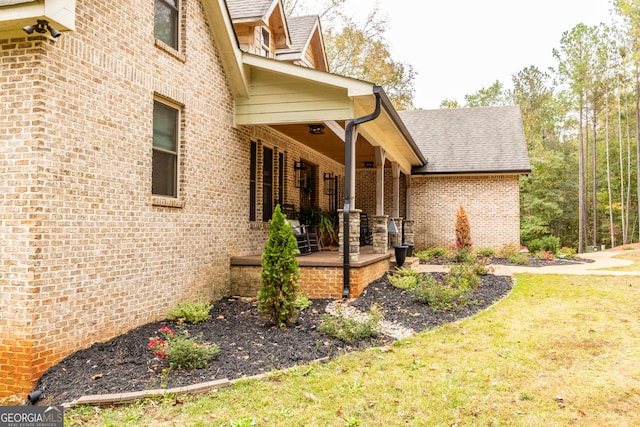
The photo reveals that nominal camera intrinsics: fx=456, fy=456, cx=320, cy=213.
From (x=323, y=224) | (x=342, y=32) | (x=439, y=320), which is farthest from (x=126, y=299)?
(x=342, y=32)

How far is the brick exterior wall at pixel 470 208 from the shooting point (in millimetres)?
16328

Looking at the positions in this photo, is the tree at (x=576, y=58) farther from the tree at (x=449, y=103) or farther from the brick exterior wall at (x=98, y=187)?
the brick exterior wall at (x=98, y=187)

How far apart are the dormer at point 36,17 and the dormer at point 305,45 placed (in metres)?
8.00

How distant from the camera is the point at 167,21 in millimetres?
7012

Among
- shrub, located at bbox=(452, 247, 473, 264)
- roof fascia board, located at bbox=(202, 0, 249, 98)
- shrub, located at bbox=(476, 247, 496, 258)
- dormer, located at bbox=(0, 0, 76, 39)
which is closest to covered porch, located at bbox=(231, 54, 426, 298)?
roof fascia board, located at bbox=(202, 0, 249, 98)

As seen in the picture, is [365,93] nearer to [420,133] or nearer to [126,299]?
[126,299]

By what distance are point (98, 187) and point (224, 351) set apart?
242cm

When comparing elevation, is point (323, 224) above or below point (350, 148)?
below

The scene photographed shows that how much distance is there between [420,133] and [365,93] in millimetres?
12832

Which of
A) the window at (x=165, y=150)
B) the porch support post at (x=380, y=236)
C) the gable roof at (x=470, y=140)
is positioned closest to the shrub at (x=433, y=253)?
the gable roof at (x=470, y=140)

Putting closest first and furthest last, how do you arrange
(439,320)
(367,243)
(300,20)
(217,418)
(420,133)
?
(217,418), (439,320), (300,20), (367,243), (420,133)

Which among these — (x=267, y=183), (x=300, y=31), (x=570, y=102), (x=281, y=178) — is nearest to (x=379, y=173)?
(x=281, y=178)

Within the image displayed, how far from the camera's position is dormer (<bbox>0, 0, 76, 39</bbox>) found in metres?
4.34

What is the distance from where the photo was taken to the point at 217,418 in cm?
360
